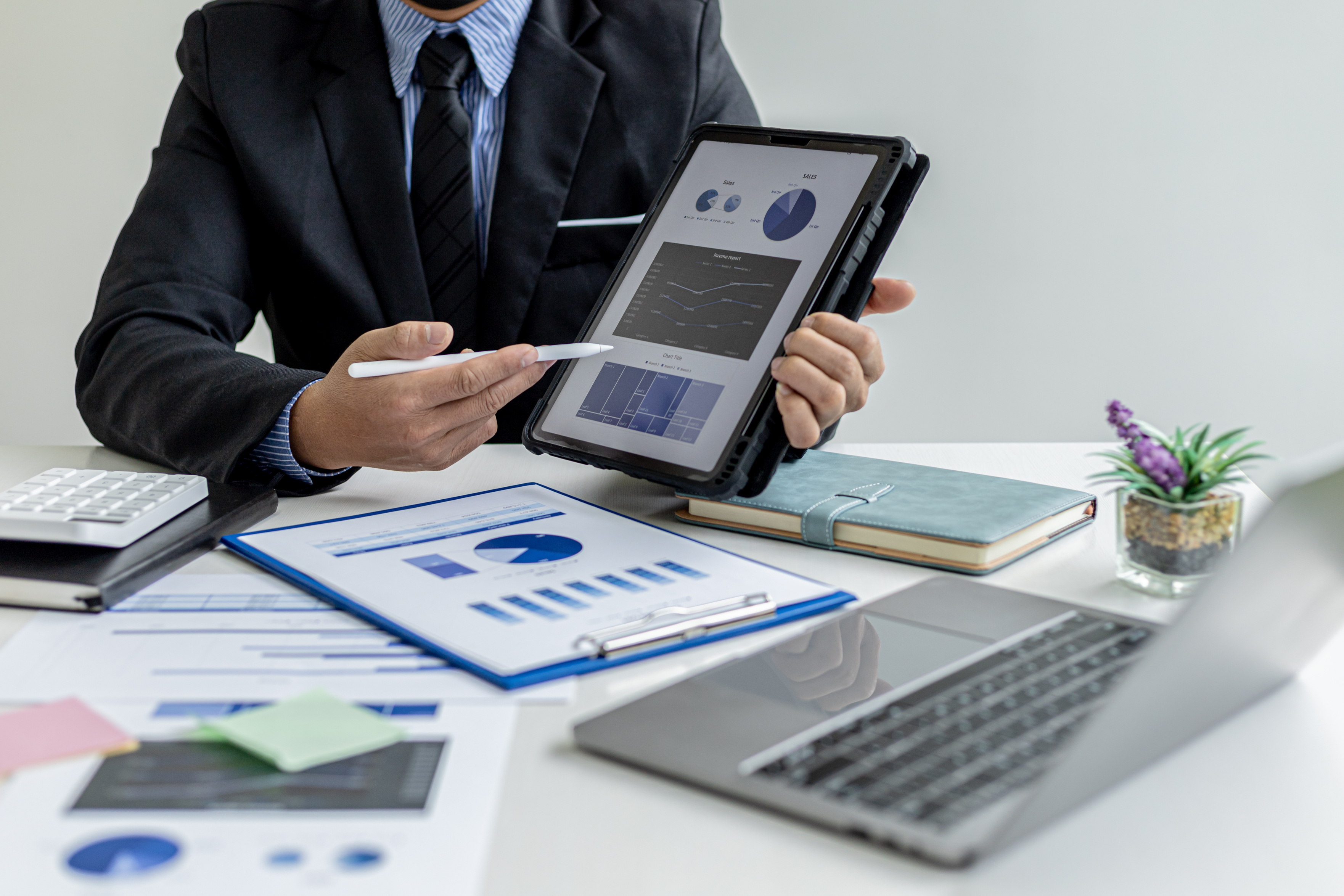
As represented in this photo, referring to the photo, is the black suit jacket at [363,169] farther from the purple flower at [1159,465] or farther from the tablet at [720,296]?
the purple flower at [1159,465]

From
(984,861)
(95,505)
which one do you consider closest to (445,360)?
(95,505)

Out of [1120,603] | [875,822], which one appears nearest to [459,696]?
[875,822]

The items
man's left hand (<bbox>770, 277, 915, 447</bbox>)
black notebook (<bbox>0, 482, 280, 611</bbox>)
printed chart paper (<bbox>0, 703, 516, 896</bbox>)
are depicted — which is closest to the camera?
printed chart paper (<bbox>0, 703, 516, 896</bbox>)

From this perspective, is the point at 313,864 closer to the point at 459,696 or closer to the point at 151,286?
the point at 459,696

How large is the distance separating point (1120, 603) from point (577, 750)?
39 cm

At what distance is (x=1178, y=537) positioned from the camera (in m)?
0.67

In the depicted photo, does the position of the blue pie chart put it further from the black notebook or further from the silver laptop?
the black notebook

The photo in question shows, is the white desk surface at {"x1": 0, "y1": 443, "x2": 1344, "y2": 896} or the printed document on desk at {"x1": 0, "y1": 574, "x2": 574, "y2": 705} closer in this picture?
the white desk surface at {"x1": 0, "y1": 443, "x2": 1344, "y2": 896}

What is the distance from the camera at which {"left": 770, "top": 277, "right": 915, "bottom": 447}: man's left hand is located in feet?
2.54

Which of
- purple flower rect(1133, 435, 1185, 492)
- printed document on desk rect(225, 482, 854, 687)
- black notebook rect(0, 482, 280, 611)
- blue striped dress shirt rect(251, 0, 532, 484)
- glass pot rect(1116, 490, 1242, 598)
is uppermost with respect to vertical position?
blue striped dress shirt rect(251, 0, 532, 484)

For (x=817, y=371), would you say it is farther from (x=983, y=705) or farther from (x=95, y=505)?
(x=95, y=505)

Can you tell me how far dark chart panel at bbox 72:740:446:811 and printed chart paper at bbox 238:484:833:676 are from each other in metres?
0.10

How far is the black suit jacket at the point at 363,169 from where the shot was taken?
1.25 meters

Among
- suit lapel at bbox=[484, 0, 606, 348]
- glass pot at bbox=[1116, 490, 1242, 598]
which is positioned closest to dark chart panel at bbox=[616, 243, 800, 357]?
glass pot at bbox=[1116, 490, 1242, 598]
